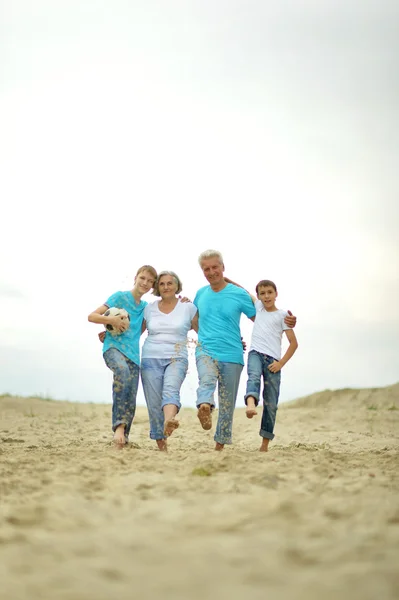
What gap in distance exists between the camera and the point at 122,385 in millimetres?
5930

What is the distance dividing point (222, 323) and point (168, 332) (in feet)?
1.82

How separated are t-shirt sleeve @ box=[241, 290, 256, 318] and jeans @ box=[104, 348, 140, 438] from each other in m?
1.27

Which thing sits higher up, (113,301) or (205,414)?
(113,301)

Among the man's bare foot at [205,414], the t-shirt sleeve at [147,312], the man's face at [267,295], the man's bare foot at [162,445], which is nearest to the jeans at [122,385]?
the man's bare foot at [162,445]

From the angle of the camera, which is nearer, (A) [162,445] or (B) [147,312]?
(A) [162,445]

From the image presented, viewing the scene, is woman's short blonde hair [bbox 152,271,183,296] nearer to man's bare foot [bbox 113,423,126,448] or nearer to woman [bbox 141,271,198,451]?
woman [bbox 141,271,198,451]

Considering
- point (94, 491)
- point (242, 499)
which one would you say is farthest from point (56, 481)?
point (242, 499)

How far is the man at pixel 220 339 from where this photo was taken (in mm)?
5875

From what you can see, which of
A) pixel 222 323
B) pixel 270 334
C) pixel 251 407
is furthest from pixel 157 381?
pixel 270 334

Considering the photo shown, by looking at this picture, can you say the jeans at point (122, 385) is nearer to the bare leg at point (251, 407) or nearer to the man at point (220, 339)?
the man at point (220, 339)

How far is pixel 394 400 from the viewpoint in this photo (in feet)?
44.1

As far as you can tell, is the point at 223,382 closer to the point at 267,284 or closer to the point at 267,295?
the point at 267,295

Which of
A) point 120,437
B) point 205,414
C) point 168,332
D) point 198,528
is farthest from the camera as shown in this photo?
point 168,332

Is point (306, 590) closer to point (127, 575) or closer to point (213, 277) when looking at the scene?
point (127, 575)
